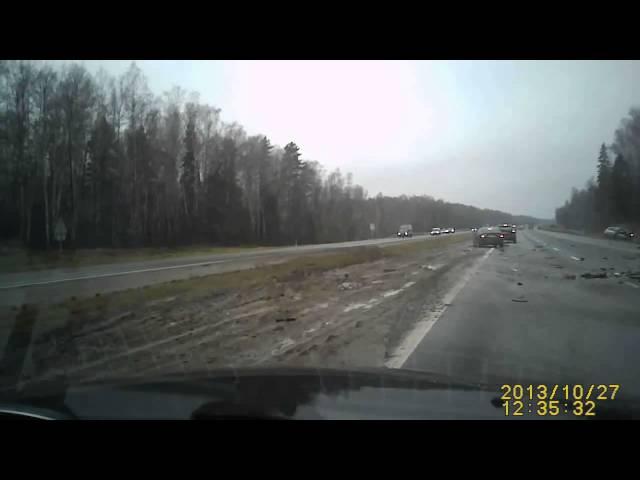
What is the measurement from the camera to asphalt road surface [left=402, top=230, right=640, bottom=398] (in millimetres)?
5816

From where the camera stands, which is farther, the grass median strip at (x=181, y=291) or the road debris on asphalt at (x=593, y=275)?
the road debris on asphalt at (x=593, y=275)

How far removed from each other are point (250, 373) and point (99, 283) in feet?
44.9

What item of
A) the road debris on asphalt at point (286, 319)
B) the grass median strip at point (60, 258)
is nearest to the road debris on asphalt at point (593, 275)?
the road debris on asphalt at point (286, 319)

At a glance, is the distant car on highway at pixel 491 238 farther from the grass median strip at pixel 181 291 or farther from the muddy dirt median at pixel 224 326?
the muddy dirt median at pixel 224 326

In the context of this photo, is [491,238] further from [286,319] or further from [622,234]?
[286,319]
